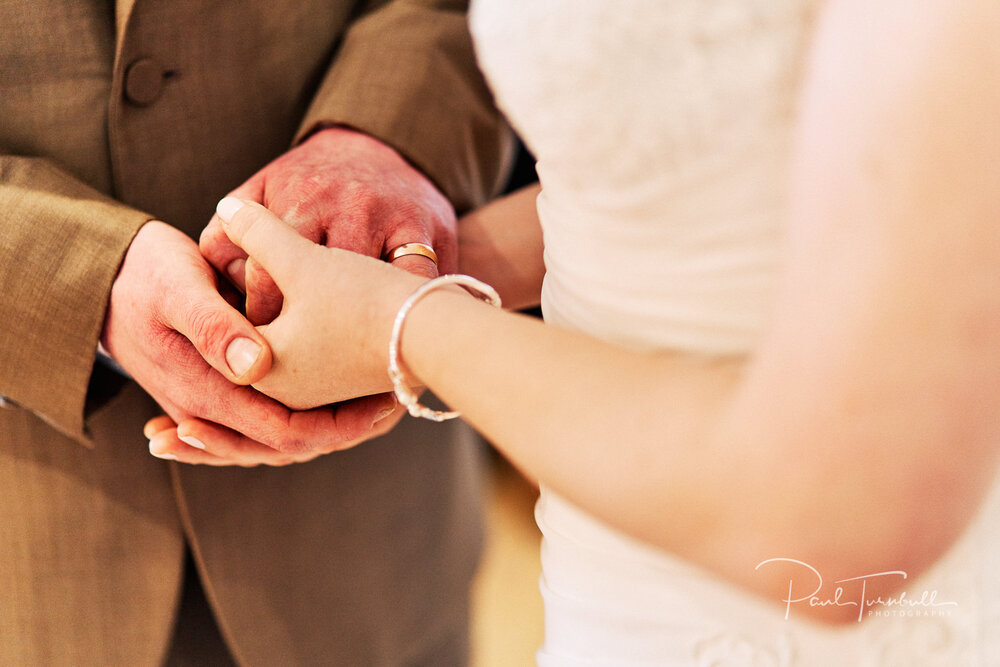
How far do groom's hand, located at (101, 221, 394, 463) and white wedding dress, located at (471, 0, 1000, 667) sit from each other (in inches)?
9.9

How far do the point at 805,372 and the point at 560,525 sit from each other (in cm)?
32

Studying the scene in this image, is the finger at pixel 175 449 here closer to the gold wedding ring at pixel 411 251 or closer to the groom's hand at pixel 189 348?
the groom's hand at pixel 189 348

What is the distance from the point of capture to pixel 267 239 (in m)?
0.62

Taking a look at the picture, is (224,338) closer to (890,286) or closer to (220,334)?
(220,334)

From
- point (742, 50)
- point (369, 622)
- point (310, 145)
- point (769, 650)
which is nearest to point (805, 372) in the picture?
point (742, 50)

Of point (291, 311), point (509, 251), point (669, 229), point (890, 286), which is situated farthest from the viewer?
point (509, 251)

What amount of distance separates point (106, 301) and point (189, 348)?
10 cm

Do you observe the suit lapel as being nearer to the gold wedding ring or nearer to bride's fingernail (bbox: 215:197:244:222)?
bride's fingernail (bbox: 215:197:244:222)

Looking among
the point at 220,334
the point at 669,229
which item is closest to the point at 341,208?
the point at 220,334

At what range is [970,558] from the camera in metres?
0.54

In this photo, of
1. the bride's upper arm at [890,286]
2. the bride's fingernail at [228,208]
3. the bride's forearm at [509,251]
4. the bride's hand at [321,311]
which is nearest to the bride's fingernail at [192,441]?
the bride's hand at [321,311]

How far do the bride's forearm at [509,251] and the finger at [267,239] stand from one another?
0.28 m

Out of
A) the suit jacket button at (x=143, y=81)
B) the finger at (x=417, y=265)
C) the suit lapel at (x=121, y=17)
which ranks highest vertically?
the suit lapel at (x=121, y=17)

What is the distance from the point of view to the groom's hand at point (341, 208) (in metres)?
0.74
